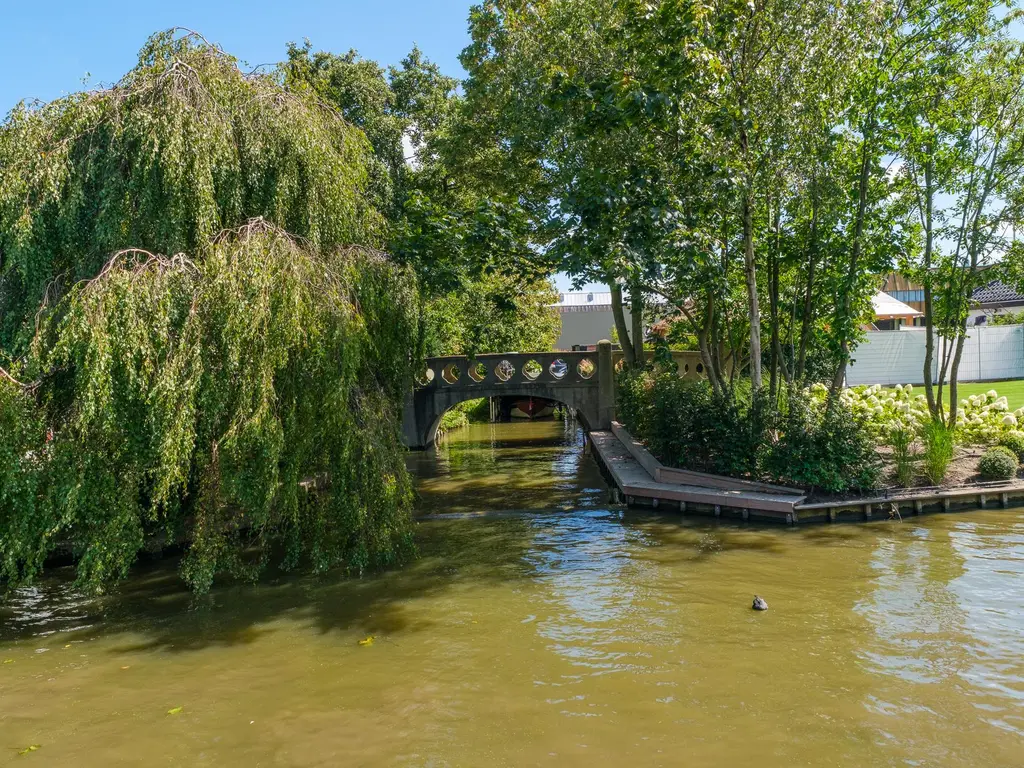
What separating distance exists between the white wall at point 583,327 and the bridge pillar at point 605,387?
91.8 feet

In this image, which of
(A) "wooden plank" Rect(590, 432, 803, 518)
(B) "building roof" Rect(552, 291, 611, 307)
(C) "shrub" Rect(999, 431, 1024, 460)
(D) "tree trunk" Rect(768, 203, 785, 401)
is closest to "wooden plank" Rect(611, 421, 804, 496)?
(A) "wooden plank" Rect(590, 432, 803, 518)

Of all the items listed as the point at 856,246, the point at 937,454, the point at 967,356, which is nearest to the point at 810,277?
the point at 856,246

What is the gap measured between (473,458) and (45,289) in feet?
52.5

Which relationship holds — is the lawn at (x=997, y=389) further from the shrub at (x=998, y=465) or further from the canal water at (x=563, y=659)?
the canal water at (x=563, y=659)

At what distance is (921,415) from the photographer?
53.2 feet

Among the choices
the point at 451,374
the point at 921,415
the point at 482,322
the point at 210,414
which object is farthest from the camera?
the point at 482,322

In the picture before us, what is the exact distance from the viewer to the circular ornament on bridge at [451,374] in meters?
23.2

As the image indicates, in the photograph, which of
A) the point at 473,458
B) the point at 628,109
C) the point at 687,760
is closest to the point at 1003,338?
the point at 473,458

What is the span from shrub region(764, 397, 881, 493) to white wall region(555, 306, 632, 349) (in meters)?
37.4

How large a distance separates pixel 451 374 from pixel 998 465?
14614 millimetres

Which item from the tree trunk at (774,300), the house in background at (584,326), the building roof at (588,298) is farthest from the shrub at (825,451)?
the building roof at (588,298)

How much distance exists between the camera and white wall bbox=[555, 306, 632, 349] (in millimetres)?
51594

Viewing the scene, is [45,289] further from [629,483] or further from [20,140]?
[629,483]

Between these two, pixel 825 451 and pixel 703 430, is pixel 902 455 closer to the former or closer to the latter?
pixel 825 451
